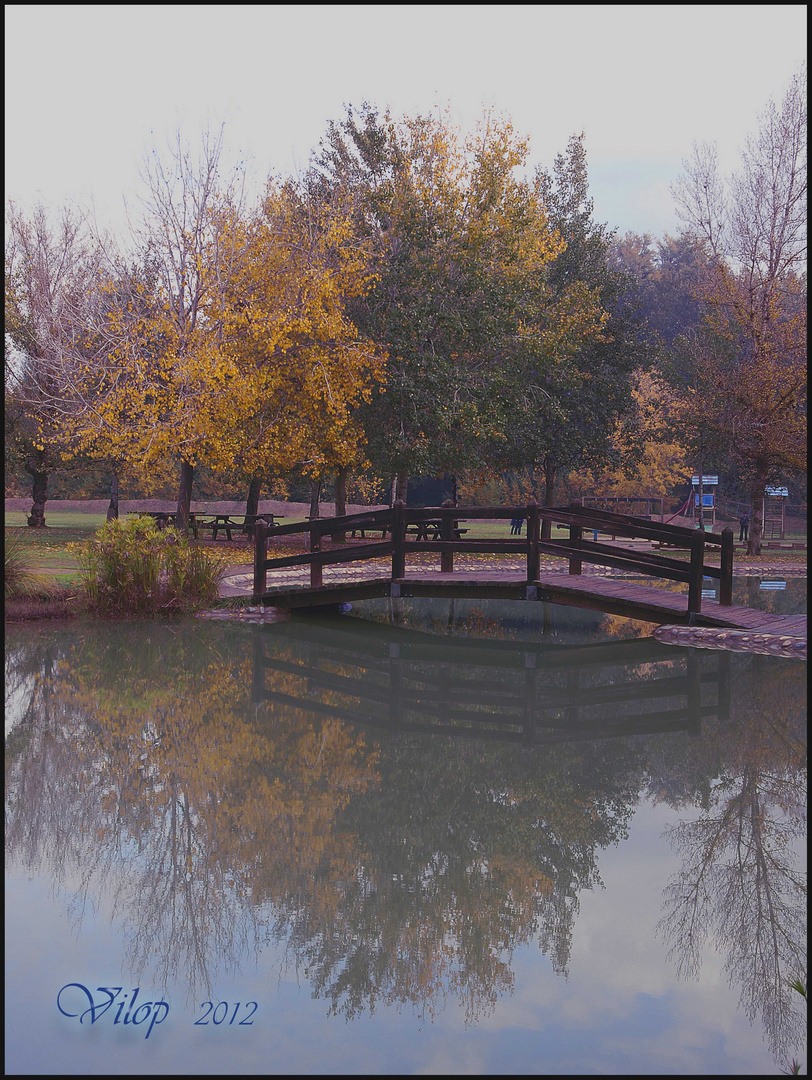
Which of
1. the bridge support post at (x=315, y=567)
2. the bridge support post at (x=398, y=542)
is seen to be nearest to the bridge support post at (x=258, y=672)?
the bridge support post at (x=315, y=567)

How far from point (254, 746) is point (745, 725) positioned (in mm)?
4970

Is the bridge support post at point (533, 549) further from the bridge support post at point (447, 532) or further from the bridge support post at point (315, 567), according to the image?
the bridge support post at point (315, 567)

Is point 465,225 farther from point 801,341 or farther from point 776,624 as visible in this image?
point 776,624

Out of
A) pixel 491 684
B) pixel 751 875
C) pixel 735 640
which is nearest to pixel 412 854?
pixel 751 875

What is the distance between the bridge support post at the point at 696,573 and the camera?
14.7 m

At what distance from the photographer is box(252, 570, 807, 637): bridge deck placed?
14.8 metres

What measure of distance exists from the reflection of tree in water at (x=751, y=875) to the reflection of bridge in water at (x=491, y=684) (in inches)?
34.3

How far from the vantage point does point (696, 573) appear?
1477cm

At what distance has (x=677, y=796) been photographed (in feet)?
26.6

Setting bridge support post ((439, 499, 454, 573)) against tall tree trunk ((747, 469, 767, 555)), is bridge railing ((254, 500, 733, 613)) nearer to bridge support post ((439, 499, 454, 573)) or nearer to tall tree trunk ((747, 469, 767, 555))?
bridge support post ((439, 499, 454, 573))

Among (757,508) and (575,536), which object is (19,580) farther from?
(757,508)

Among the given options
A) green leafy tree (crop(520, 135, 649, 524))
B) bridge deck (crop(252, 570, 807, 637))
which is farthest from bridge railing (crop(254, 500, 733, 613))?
green leafy tree (crop(520, 135, 649, 524))

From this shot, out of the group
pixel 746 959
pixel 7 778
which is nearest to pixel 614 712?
pixel 746 959

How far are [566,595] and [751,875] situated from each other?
9.16 meters
